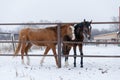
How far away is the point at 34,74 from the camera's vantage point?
835cm

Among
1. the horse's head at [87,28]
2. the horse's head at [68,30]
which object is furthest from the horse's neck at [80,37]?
the horse's head at [87,28]

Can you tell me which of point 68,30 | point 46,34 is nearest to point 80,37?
point 68,30

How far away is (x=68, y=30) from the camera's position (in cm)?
990

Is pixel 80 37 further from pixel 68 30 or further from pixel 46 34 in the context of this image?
pixel 46 34

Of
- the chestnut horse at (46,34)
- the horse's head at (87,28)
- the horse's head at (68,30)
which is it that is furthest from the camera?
the chestnut horse at (46,34)

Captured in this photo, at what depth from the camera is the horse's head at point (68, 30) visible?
9.84 meters

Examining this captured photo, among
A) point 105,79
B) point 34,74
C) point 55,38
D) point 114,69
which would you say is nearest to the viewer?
point 105,79

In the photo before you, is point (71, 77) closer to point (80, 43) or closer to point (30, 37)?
point (80, 43)

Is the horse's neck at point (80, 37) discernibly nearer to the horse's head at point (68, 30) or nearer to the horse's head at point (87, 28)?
the horse's head at point (68, 30)

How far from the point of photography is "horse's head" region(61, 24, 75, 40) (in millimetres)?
9836

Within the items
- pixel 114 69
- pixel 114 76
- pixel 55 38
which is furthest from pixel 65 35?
pixel 114 76

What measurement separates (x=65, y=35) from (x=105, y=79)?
297 centimetres

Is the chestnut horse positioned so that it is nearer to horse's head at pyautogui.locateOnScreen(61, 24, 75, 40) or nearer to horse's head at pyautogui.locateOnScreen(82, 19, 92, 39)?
horse's head at pyautogui.locateOnScreen(61, 24, 75, 40)

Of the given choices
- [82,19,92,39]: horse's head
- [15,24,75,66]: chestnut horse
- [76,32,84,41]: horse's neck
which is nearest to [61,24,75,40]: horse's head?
[15,24,75,66]: chestnut horse
